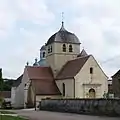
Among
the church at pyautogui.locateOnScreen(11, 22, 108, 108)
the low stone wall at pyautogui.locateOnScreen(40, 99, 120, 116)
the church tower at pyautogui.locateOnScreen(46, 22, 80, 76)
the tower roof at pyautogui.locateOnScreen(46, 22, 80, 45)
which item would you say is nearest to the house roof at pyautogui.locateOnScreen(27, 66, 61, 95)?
the church at pyautogui.locateOnScreen(11, 22, 108, 108)

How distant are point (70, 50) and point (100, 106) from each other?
3983 cm

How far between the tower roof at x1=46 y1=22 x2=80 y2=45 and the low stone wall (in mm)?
24885

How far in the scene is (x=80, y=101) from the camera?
137 ft

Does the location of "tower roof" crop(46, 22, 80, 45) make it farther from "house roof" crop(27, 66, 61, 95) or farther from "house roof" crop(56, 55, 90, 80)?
"house roof" crop(27, 66, 61, 95)

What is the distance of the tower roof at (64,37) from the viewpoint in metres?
75.6

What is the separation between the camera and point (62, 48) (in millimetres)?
75812

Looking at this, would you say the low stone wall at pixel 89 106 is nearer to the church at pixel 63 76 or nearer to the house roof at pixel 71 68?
the church at pixel 63 76

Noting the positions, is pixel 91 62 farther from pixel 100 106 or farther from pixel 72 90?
pixel 100 106

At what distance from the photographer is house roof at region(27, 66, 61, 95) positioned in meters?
69.3

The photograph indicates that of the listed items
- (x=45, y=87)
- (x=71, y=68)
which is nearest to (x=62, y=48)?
(x=71, y=68)

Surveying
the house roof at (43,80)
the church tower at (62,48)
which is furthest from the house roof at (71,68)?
the house roof at (43,80)

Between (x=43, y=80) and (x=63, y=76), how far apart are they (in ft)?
14.7

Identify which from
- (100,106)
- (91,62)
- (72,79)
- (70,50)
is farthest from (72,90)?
(100,106)

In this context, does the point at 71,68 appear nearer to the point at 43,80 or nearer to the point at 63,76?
the point at 63,76
